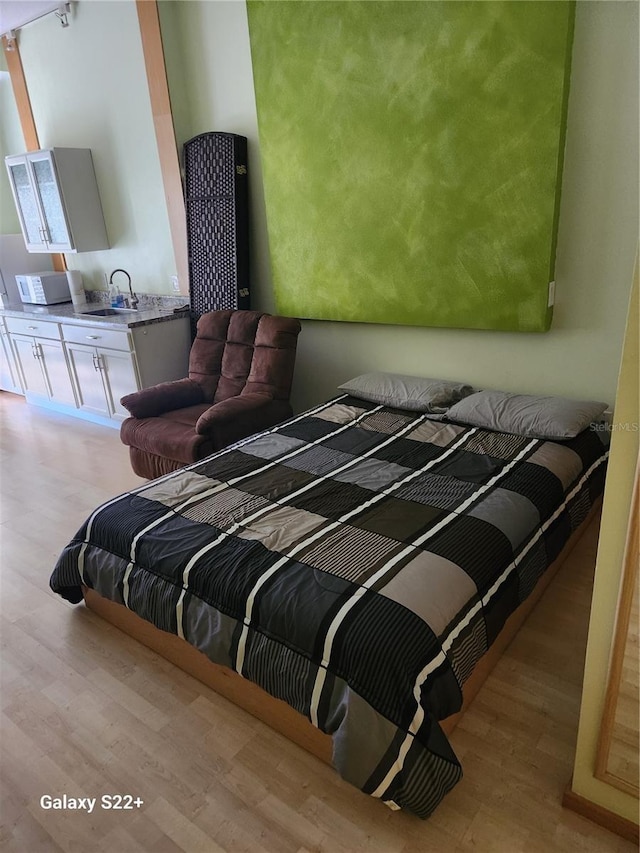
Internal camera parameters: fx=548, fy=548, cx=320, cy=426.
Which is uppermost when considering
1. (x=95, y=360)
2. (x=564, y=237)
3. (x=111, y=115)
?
(x=111, y=115)

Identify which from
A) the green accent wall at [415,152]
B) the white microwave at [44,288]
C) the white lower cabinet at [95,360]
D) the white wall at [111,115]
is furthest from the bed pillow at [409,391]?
the white microwave at [44,288]

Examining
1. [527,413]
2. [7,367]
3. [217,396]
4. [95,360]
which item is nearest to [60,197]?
[95,360]

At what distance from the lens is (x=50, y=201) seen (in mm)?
4500

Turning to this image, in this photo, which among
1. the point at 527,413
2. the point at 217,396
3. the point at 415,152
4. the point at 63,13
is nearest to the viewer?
the point at 527,413

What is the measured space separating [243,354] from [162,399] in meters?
0.58

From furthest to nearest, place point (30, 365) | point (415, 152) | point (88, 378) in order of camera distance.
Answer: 1. point (30, 365)
2. point (88, 378)
3. point (415, 152)

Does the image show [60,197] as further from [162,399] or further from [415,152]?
[415,152]

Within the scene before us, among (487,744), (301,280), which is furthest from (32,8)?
(487,744)

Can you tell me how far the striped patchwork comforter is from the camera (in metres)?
1.42

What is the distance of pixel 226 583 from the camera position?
1.72 meters

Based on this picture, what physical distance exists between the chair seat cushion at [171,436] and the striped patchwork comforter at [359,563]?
0.34m

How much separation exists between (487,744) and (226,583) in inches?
36.1

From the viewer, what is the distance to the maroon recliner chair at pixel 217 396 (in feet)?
9.89

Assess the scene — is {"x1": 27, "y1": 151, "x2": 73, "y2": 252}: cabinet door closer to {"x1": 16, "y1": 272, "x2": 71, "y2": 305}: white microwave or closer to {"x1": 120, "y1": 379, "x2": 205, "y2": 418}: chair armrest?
{"x1": 16, "y1": 272, "x2": 71, "y2": 305}: white microwave
